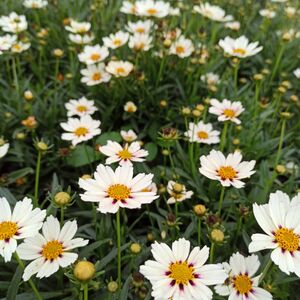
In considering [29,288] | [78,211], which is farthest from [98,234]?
[29,288]

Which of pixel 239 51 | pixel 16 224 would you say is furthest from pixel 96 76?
pixel 16 224

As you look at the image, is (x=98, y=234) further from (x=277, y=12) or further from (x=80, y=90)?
(x=277, y=12)

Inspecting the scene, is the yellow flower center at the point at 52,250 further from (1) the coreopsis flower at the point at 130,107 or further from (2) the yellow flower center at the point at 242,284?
(1) the coreopsis flower at the point at 130,107

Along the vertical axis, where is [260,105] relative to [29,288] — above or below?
above

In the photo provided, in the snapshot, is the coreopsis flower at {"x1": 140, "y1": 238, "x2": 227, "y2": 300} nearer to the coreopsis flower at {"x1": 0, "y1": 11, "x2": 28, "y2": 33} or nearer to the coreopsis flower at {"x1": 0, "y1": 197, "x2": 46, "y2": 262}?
the coreopsis flower at {"x1": 0, "y1": 197, "x2": 46, "y2": 262}

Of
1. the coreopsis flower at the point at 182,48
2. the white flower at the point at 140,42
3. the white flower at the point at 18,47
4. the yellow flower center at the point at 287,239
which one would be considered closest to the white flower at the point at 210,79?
the coreopsis flower at the point at 182,48

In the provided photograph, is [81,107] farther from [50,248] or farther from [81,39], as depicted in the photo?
[50,248]
